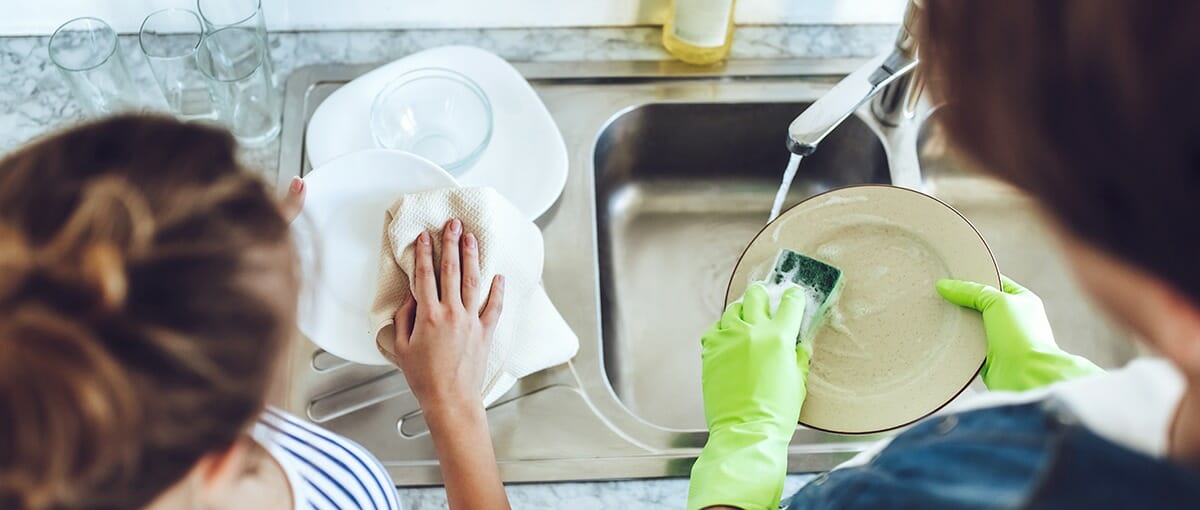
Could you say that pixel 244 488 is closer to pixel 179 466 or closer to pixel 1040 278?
pixel 179 466

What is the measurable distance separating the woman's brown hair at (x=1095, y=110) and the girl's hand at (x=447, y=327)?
542 mm

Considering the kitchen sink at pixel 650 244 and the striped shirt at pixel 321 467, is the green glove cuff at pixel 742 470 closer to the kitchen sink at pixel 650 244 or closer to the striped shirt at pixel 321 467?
the kitchen sink at pixel 650 244

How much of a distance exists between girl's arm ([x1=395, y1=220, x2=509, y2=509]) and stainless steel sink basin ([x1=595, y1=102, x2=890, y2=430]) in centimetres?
28

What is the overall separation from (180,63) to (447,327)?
524 mm

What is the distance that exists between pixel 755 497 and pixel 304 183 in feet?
1.82

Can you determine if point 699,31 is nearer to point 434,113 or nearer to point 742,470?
point 434,113

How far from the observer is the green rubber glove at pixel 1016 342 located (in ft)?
2.68

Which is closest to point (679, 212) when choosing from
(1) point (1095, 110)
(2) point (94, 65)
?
(2) point (94, 65)

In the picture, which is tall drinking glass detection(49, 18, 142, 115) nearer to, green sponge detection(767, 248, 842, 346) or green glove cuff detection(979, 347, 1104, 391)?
green sponge detection(767, 248, 842, 346)

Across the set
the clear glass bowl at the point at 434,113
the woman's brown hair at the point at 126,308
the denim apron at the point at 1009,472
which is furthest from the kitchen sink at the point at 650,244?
the woman's brown hair at the point at 126,308

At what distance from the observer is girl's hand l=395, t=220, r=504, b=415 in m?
0.84

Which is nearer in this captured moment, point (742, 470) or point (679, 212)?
point (742, 470)

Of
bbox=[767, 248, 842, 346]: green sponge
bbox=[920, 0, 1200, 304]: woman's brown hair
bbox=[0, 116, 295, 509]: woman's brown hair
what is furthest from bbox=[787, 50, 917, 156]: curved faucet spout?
bbox=[0, 116, 295, 509]: woman's brown hair

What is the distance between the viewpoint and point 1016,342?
0.83 meters
